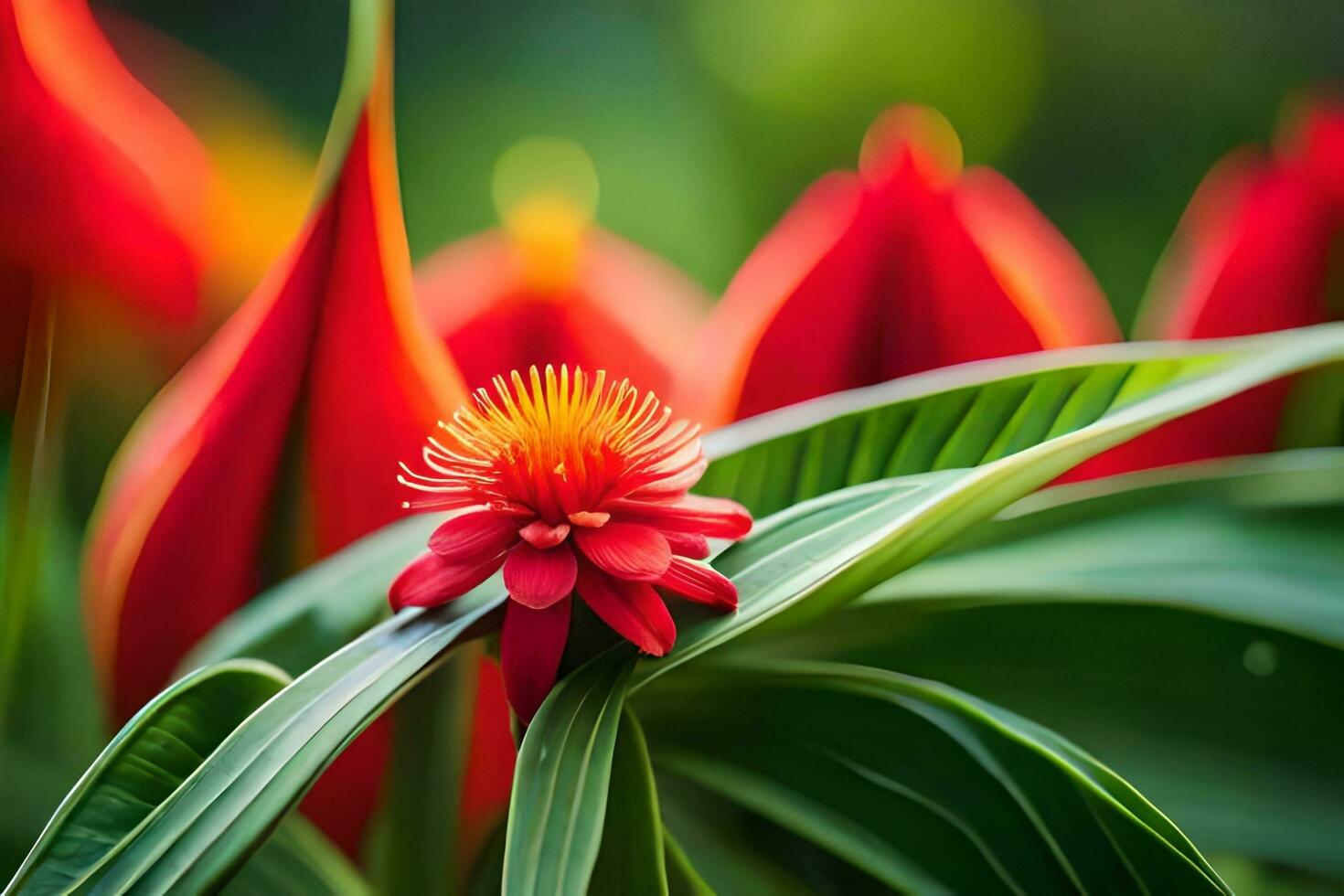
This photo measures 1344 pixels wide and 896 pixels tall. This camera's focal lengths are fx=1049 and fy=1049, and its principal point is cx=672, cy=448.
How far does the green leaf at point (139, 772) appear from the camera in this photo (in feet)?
1.56

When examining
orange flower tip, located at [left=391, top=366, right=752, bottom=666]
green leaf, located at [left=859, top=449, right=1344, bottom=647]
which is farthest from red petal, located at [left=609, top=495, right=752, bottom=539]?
green leaf, located at [left=859, top=449, right=1344, bottom=647]

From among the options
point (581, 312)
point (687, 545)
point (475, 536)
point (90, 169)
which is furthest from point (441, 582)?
point (90, 169)

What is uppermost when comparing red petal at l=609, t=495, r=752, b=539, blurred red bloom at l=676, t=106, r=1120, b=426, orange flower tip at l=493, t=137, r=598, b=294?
blurred red bloom at l=676, t=106, r=1120, b=426

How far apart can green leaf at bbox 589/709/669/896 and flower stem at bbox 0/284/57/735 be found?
1.47 feet

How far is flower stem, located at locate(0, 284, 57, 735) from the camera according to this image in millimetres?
712

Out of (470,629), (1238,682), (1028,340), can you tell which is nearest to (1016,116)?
(1028,340)

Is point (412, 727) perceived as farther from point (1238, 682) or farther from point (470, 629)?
point (1238, 682)

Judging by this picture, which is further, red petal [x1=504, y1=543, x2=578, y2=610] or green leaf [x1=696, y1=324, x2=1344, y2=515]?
green leaf [x1=696, y1=324, x2=1344, y2=515]

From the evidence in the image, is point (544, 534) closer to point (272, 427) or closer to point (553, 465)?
point (553, 465)

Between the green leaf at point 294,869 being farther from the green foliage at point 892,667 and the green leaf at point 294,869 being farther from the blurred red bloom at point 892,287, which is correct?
the blurred red bloom at point 892,287

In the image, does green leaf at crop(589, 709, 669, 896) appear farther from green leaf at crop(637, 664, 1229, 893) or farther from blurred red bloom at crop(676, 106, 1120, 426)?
blurred red bloom at crop(676, 106, 1120, 426)

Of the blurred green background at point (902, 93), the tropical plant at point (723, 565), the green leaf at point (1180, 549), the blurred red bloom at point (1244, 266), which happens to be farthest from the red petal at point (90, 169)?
the blurred red bloom at point (1244, 266)

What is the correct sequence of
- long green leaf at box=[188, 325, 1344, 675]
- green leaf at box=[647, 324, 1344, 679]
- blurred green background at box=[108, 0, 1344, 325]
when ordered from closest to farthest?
green leaf at box=[647, 324, 1344, 679] < long green leaf at box=[188, 325, 1344, 675] < blurred green background at box=[108, 0, 1344, 325]

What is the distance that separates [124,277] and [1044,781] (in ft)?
2.23
